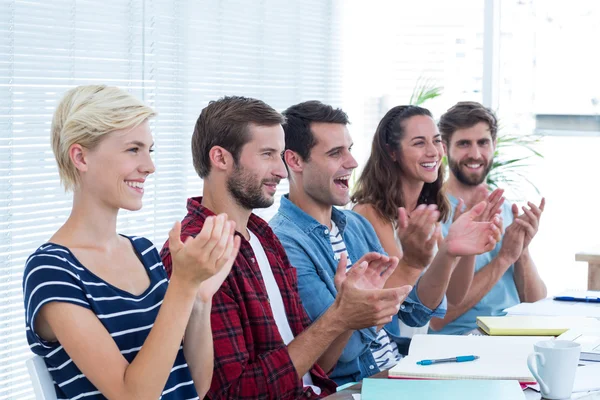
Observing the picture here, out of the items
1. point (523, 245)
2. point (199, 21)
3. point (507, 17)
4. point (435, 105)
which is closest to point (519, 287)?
point (523, 245)

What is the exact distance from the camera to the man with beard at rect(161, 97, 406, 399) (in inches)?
69.2

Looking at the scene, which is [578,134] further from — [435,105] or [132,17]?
[132,17]

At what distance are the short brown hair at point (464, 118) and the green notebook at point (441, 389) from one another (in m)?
1.90

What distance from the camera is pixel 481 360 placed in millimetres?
1735

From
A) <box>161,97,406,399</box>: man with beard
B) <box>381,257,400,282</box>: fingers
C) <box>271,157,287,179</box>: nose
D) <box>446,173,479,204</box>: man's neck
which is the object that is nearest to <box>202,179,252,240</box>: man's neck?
<box>161,97,406,399</box>: man with beard

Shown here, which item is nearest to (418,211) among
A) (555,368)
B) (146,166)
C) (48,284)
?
(555,368)

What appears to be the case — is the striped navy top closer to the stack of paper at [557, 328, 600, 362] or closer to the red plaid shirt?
the red plaid shirt

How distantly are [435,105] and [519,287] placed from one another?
222cm

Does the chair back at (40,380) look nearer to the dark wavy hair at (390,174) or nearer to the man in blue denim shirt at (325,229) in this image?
the man in blue denim shirt at (325,229)

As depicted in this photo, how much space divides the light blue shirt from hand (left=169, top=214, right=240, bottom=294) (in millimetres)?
1699

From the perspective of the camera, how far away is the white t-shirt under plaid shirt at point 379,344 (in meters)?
2.32

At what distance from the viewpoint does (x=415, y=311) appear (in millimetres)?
2377

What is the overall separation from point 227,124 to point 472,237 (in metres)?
0.86

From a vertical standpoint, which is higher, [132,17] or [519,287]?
[132,17]
